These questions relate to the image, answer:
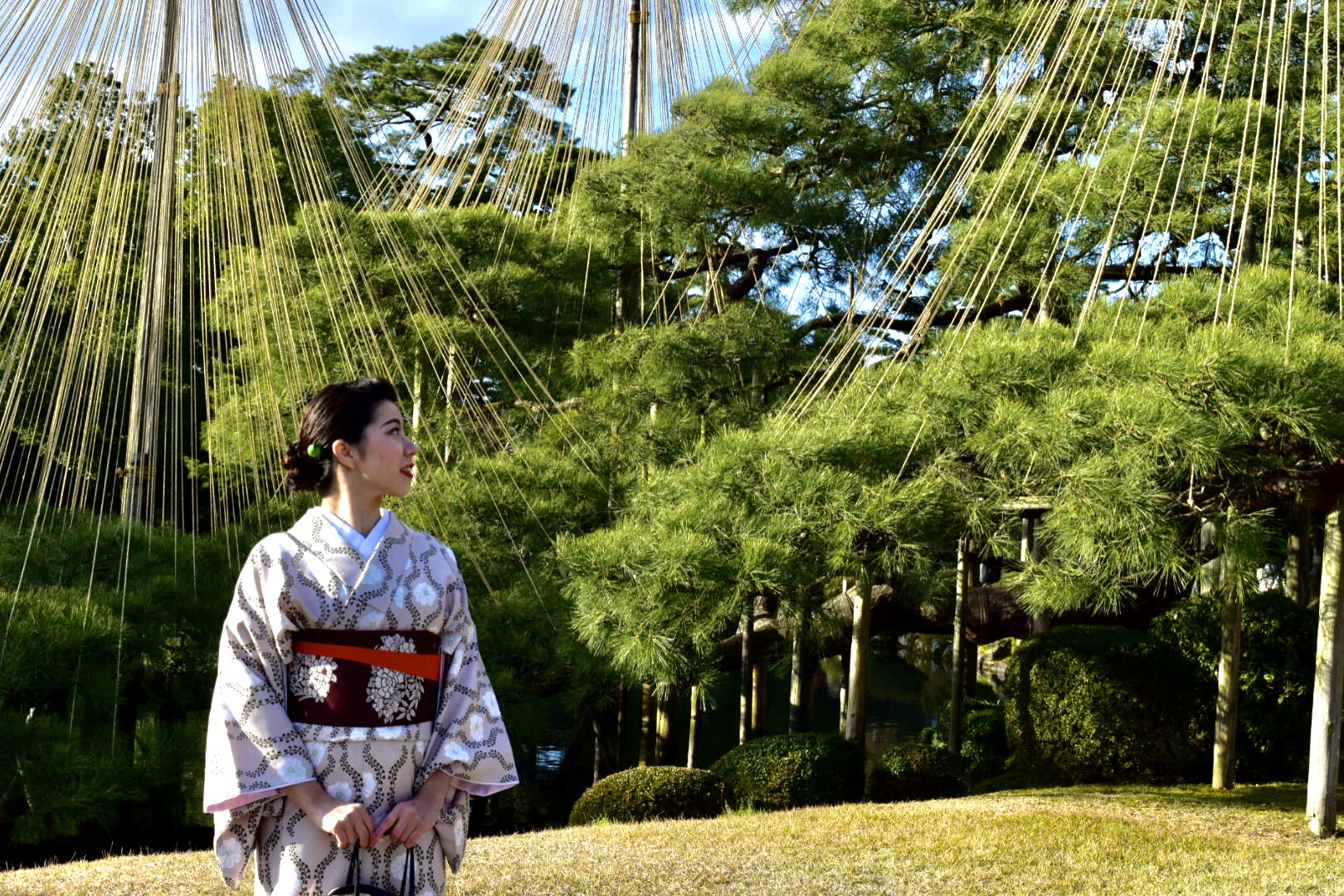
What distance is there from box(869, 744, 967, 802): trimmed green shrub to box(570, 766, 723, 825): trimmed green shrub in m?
1.46

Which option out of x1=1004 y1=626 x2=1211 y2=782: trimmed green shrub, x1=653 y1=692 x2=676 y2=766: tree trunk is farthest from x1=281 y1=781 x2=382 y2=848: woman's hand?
x1=653 y1=692 x2=676 y2=766: tree trunk

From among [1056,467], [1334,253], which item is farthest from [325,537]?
[1334,253]

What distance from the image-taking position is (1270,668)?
6.71 meters

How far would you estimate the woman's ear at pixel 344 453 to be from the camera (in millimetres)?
1833

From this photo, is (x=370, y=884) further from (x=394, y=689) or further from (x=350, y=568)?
(x=350, y=568)

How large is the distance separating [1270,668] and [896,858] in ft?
10.8

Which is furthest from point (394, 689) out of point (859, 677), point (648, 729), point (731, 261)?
point (648, 729)

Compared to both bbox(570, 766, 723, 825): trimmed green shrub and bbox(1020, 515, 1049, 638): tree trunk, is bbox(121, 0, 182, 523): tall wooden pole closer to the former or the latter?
bbox(570, 766, 723, 825): trimmed green shrub

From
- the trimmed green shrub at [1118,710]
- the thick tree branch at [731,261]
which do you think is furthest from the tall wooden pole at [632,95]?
the trimmed green shrub at [1118,710]

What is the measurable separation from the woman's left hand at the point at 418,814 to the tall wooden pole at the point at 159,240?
1.53 metres

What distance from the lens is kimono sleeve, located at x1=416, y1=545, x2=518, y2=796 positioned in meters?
1.82

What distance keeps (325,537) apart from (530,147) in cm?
609

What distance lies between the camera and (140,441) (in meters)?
3.33

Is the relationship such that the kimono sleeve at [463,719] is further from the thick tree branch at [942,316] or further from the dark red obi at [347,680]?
the thick tree branch at [942,316]
